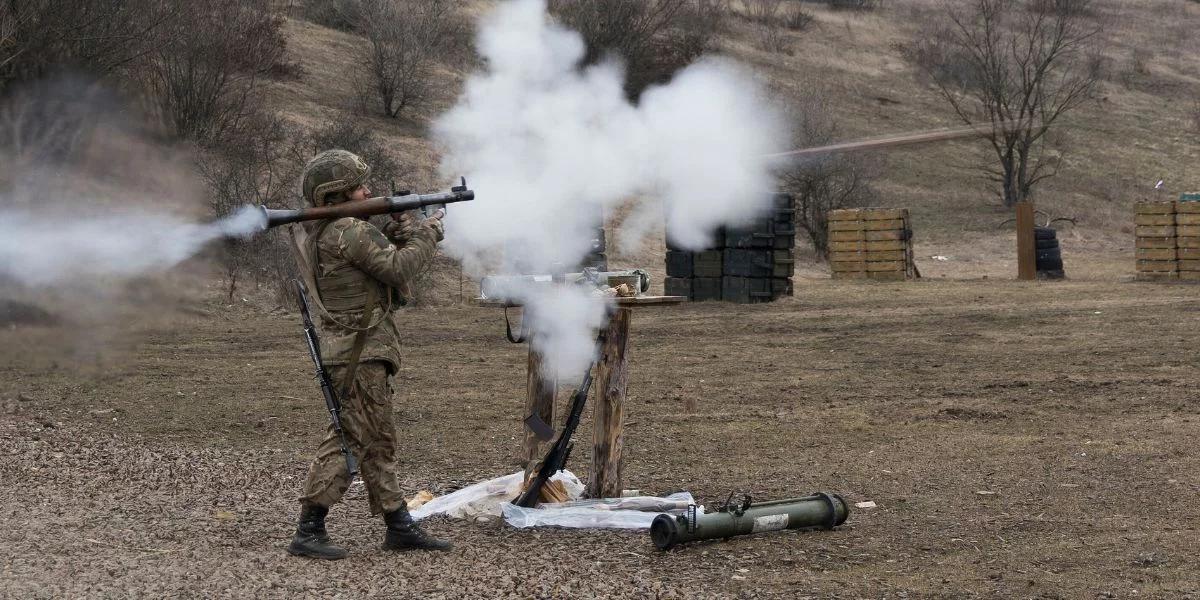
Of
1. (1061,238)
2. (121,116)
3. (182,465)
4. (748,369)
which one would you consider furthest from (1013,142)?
(182,465)

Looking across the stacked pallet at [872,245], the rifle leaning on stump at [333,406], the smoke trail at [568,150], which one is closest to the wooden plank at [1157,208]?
the stacked pallet at [872,245]

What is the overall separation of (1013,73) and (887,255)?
2107 cm

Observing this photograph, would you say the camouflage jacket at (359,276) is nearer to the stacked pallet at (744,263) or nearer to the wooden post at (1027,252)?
the stacked pallet at (744,263)

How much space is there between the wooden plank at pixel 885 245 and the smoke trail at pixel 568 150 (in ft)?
49.5

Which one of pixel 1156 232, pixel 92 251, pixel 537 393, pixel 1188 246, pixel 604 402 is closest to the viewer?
pixel 604 402

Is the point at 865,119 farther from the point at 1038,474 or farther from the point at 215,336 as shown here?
the point at 1038,474

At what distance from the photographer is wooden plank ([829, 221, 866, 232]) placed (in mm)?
27312

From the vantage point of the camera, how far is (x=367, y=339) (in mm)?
7180

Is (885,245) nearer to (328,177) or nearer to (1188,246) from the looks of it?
(1188,246)

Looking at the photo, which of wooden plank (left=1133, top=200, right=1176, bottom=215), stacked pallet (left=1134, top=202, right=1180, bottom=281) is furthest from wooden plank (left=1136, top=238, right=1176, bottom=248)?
wooden plank (left=1133, top=200, right=1176, bottom=215)

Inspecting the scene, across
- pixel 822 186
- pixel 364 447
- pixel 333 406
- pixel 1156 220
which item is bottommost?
pixel 364 447

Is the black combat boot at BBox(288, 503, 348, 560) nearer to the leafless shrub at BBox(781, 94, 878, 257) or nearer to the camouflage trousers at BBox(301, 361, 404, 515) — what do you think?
the camouflage trousers at BBox(301, 361, 404, 515)

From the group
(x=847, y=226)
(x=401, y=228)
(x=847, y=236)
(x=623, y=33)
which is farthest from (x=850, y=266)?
(x=401, y=228)

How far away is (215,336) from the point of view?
59.2 feet
